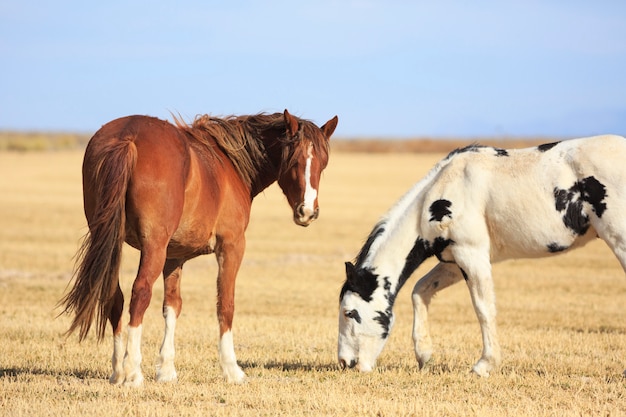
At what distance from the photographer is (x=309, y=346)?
10.3 m

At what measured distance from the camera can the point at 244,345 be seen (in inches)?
410

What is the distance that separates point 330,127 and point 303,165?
0.69m

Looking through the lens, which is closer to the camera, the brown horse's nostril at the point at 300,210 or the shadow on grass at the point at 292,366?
the brown horse's nostril at the point at 300,210

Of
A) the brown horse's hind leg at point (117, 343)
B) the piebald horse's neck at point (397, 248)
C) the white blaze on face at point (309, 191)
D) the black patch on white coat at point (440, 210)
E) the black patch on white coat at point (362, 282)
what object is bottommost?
the brown horse's hind leg at point (117, 343)

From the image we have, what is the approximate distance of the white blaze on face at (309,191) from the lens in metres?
7.71

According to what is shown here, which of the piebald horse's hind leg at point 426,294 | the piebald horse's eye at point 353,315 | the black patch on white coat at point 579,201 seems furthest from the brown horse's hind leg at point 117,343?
the black patch on white coat at point 579,201

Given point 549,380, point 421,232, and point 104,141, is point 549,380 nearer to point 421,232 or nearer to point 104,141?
point 421,232

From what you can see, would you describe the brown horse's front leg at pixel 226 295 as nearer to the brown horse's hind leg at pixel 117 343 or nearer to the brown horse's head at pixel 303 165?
the brown horse's head at pixel 303 165

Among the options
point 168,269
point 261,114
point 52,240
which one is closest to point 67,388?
point 168,269

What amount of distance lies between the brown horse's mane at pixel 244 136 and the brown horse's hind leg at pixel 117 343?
1754 millimetres

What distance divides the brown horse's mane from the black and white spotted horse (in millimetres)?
1296

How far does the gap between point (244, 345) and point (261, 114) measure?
10.3 feet

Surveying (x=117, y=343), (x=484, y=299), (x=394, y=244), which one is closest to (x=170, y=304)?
(x=117, y=343)

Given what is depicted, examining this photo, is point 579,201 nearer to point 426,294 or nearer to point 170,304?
point 426,294
